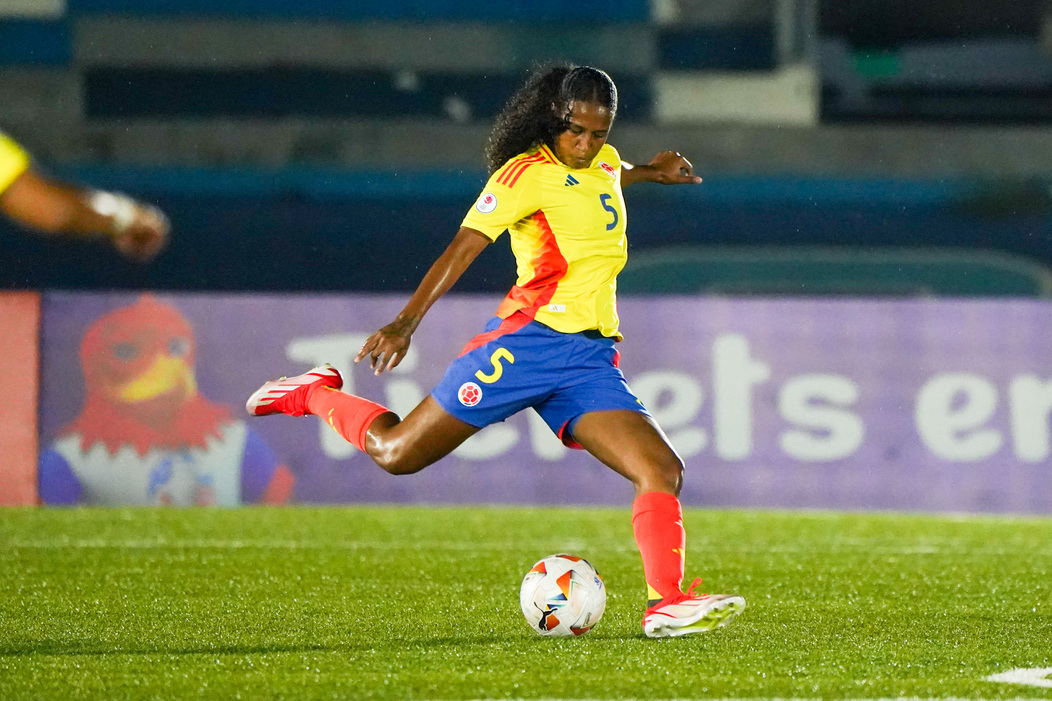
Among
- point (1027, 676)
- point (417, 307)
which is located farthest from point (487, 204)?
point (1027, 676)

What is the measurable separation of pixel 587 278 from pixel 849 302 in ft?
19.0

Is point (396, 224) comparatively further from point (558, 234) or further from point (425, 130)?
point (558, 234)

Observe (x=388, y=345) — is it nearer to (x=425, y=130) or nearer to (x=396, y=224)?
(x=425, y=130)

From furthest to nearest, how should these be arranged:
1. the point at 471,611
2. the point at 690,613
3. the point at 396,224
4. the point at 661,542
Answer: the point at 396,224 → the point at 471,611 → the point at 661,542 → the point at 690,613

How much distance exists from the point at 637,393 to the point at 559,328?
526 cm

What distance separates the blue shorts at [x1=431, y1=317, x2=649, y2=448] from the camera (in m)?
4.46

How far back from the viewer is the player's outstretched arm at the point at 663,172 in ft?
16.5

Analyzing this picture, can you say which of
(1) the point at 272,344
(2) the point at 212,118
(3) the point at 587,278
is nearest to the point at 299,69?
(2) the point at 212,118

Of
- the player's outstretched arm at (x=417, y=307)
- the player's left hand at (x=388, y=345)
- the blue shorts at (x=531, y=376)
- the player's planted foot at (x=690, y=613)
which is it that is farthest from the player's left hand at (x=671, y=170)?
the player's planted foot at (x=690, y=613)

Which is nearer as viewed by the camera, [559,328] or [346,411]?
[559,328]

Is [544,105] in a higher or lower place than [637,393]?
higher

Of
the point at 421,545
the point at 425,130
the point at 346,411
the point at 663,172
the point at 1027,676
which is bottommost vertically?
the point at 421,545

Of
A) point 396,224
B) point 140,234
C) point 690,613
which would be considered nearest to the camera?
point 140,234

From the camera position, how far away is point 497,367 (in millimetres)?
4465
